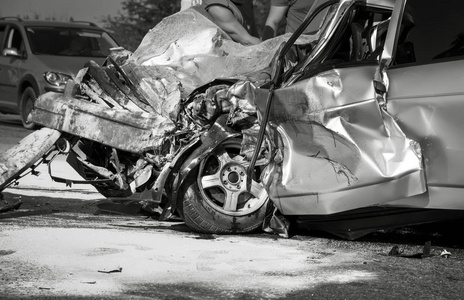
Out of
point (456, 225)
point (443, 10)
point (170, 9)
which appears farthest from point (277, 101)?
point (170, 9)

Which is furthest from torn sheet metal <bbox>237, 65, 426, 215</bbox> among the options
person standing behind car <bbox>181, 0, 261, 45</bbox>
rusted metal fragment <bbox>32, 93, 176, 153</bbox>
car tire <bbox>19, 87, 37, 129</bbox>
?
car tire <bbox>19, 87, 37, 129</bbox>

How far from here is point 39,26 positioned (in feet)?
58.0

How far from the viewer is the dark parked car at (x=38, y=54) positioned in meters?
16.7

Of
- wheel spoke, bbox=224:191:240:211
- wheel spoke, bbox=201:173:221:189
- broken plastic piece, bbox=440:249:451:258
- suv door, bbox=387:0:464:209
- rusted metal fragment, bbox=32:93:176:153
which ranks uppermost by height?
suv door, bbox=387:0:464:209

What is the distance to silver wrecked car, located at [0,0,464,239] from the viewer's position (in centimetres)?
645

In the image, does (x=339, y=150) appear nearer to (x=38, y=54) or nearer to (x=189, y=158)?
(x=189, y=158)

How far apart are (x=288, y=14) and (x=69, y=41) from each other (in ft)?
28.2

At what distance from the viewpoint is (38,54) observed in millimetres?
17125

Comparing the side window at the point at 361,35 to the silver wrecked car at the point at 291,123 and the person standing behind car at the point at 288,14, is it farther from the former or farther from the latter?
the person standing behind car at the point at 288,14

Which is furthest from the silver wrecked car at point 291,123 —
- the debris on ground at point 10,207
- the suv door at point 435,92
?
the debris on ground at point 10,207

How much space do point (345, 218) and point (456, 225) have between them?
48.3 inches

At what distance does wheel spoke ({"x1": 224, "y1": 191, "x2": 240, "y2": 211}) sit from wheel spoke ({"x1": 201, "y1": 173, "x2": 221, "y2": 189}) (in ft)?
0.36

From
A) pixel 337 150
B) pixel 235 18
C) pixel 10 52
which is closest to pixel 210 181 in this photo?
pixel 337 150

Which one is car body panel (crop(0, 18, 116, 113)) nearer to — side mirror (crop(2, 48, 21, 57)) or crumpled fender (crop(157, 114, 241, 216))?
side mirror (crop(2, 48, 21, 57))
